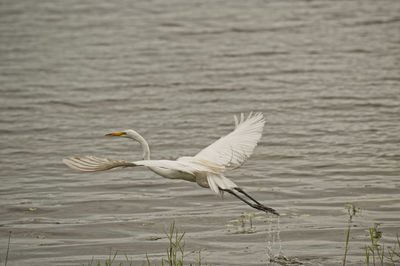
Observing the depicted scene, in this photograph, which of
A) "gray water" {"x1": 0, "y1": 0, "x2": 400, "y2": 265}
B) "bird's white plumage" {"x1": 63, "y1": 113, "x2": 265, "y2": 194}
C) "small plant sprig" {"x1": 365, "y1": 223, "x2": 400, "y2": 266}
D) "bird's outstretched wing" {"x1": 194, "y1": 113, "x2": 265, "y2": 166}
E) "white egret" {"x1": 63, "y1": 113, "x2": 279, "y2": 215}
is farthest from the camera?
"gray water" {"x1": 0, "y1": 0, "x2": 400, "y2": 265}

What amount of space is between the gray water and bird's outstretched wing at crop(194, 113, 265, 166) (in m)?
0.95

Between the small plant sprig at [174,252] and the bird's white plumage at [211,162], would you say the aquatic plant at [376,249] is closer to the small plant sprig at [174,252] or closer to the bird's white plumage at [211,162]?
the bird's white plumage at [211,162]

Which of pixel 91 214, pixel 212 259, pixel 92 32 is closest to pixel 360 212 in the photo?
pixel 212 259

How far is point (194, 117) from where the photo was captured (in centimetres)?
1248

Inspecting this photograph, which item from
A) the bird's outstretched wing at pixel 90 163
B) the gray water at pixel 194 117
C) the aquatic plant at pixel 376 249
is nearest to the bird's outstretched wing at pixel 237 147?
the gray water at pixel 194 117

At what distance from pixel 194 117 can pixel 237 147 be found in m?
5.89

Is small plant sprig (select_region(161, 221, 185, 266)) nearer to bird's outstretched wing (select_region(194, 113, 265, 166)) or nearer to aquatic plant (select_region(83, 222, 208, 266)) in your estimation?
aquatic plant (select_region(83, 222, 208, 266))

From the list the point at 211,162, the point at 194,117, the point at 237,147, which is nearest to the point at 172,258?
the point at 211,162

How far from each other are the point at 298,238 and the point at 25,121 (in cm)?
652

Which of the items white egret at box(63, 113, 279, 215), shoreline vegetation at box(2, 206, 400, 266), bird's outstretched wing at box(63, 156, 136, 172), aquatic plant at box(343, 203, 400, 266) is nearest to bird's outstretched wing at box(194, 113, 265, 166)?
white egret at box(63, 113, 279, 215)

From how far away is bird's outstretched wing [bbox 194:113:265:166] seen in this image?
650 centimetres

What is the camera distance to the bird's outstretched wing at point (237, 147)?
21.3 ft

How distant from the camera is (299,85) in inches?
565

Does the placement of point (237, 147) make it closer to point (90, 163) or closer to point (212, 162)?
point (212, 162)
